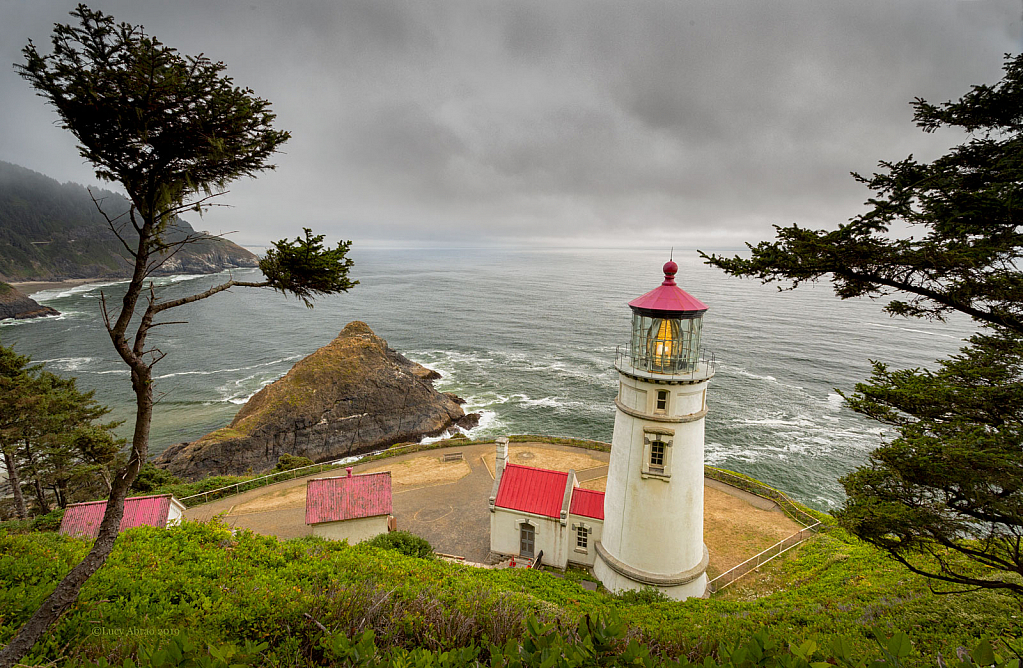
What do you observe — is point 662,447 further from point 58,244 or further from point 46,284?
point 58,244

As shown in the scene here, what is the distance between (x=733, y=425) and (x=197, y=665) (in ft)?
115

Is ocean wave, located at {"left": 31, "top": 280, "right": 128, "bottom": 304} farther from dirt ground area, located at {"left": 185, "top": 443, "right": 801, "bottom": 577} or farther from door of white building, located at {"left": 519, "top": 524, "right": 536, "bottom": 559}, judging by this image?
door of white building, located at {"left": 519, "top": 524, "right": 536, "bottom": 559}

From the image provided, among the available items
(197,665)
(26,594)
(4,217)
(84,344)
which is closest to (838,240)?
(197,665)

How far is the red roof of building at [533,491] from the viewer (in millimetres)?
13586

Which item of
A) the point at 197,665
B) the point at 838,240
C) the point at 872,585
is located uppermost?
the point at 838,240

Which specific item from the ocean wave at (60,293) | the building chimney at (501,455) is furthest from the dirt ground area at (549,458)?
the ocean wave at (60,293)

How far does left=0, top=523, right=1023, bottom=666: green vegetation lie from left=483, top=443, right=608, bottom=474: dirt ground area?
959cm

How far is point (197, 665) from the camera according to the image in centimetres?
273

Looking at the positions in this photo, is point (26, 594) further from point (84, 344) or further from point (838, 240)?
point (84, 344)

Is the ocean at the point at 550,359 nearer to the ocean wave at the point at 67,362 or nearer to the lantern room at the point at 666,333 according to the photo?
the ocean wave at the point at 67,362

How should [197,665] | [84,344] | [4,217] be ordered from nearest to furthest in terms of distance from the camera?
[197,665], [84,344], [4,217]

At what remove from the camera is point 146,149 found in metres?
4.88

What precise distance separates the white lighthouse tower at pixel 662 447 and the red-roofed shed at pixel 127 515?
41.6ft

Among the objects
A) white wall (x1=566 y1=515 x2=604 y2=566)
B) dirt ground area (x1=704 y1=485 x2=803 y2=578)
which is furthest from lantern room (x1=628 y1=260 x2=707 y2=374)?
dirt ground area (x1=704 y1=485 x2=803 y2=578)
